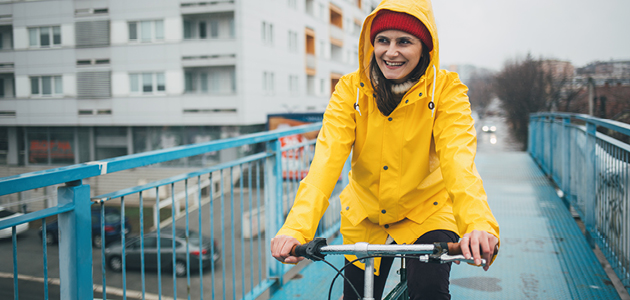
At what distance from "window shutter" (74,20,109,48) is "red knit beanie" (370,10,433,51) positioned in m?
23.3

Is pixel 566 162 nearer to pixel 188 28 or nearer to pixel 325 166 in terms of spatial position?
pixel 325 166

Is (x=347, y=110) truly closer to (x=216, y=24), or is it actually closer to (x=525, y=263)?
(x=525, y=263)

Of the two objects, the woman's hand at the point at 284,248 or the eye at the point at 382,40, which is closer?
the woman's hand at the point at 284,248

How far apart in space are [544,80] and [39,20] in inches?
775

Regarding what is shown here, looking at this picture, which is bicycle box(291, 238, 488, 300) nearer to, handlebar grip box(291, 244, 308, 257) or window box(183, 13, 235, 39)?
handlebar grip box(291, 244, 308, 257)

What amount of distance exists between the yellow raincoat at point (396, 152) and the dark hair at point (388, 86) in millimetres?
28

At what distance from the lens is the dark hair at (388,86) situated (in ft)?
5.30

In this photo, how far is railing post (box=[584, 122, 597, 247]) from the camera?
3682 millimetres

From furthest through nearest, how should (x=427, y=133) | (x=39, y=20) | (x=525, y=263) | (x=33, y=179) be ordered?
(x=39, y=20) < (x=525, y=263) < (x=427, y=133) < (x=33, y=179)

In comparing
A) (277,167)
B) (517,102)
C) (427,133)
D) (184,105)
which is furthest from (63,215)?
(184,105)

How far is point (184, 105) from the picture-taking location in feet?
90.6

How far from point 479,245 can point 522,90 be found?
80.8ft

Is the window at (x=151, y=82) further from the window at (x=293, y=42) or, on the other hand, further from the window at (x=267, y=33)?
the window at (x=293, y=42)

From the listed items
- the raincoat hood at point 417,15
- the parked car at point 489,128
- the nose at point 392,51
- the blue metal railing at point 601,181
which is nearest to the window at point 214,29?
the parked car at point 489,128
